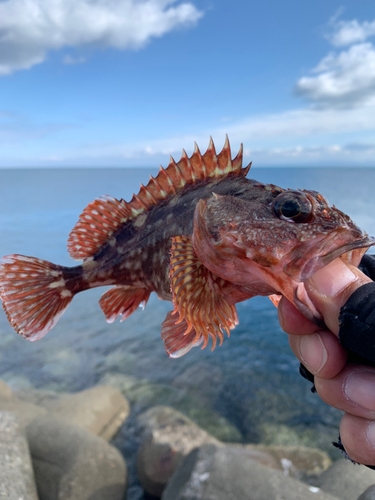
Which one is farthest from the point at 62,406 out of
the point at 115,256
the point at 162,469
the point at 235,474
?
the point at 115,256

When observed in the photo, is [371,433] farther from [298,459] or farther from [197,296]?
[298,459]

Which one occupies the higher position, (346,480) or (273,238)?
(273,238)

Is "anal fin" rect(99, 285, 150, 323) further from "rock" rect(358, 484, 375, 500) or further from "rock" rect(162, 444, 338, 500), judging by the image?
"rock" rect(358, 484, 375, 500)

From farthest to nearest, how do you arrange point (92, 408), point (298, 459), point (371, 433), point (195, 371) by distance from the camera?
point (195, 371) < point (92, 408) < point (298, 459) < point (371, 433)

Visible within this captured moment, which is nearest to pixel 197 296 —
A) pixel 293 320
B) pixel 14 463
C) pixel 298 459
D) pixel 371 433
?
pixel 293 320

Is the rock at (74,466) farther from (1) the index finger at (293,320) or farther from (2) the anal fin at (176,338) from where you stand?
(1) the index finger at (293,320)

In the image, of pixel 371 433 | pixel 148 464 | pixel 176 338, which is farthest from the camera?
pixel 148 464

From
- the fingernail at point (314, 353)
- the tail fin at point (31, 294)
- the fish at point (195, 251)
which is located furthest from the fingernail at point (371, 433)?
the tail fin at point (31, 294)

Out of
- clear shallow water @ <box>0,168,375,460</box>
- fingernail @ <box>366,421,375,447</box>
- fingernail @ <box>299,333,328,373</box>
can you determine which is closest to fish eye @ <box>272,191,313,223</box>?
fingernail @ <box>299,333,328,373</box>
